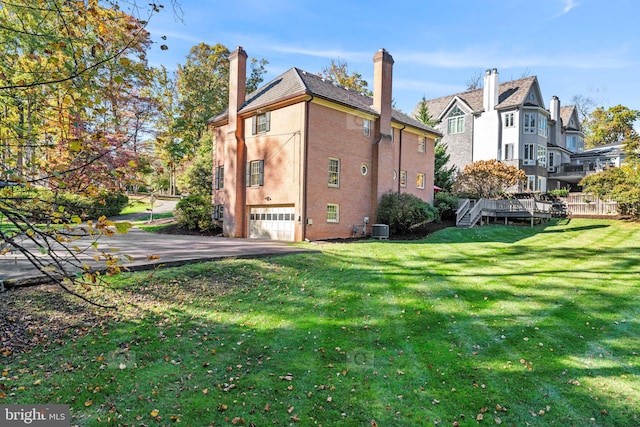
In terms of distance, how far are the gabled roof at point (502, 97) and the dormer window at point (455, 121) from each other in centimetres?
101

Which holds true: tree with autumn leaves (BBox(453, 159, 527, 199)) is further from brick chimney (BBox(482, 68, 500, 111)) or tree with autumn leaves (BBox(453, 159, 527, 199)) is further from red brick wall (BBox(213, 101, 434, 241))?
brick chimney (BBox(482, 68, 500, 111))

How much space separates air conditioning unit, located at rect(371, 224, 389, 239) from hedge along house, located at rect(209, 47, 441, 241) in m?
0.75

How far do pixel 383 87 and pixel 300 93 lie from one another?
5.81 m

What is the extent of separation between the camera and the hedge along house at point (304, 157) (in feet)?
55.9

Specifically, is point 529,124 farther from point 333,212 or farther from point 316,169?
point 316,169

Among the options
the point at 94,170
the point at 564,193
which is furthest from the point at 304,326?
the point at 564,193

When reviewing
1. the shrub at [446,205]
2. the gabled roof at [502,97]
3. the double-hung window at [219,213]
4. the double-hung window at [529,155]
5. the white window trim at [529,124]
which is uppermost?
the gabled roof at [502,97]

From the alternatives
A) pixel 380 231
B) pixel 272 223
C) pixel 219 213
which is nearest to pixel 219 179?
pixel 219 213

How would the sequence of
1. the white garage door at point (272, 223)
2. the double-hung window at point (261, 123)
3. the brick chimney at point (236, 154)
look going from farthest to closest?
the brick chimney at point (236, 154), the double-hung window at point (261, 123), the white garage door at point (272, 223)

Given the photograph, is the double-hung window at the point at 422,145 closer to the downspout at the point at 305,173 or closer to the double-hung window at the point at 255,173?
the downspout at the point at 305,173

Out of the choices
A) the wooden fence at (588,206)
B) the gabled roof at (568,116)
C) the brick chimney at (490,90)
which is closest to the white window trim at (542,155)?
the brick chimney at (490,90)

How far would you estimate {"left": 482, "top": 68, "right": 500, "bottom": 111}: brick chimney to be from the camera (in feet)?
106

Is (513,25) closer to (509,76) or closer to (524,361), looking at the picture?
(524,361)

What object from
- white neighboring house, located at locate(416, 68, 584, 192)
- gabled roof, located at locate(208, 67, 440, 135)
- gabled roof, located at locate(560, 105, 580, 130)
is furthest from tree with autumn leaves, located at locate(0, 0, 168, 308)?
Result: gabled roof, located at locate(560, 105, 580, 130)
